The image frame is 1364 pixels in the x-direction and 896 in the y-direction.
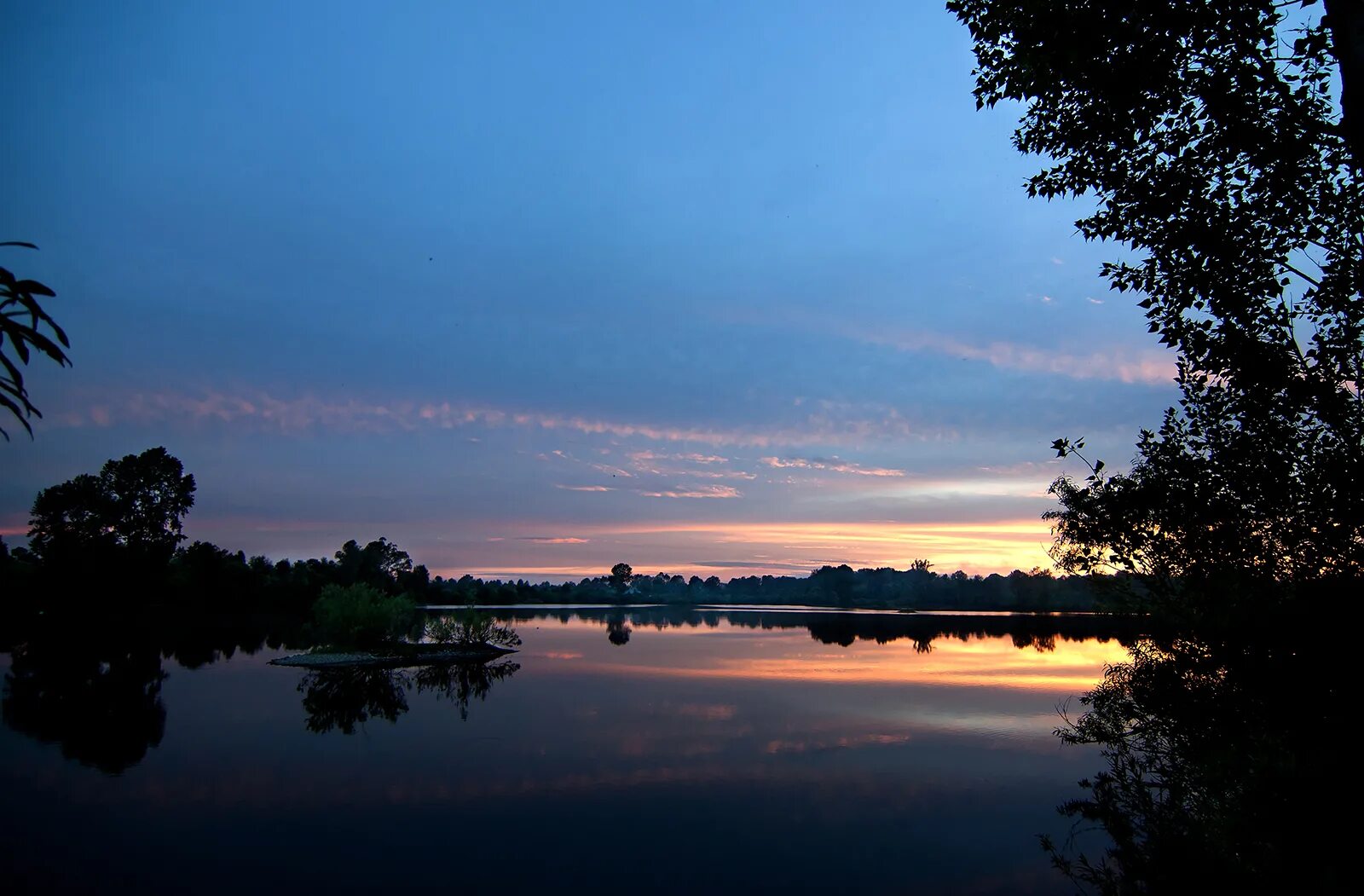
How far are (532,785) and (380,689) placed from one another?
56.3 ft

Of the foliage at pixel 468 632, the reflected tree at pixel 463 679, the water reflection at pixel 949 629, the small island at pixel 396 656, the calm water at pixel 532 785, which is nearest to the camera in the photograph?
the calm water at pixel 532 785

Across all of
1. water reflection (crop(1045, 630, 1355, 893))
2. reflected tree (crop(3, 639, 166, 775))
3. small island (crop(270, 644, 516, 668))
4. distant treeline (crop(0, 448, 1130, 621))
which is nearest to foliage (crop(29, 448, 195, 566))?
distant treeline (crop(0, 448, 1130, 621))

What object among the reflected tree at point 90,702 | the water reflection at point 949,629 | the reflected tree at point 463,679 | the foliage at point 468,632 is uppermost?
the foliage at point 468,632

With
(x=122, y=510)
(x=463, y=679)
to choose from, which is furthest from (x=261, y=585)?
(x=463, y=679)

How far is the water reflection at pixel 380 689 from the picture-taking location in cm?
2480

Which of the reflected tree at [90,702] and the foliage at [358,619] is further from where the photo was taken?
the foliage at [358,619]

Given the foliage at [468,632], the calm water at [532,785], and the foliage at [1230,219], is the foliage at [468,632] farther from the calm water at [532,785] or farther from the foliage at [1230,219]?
the foliage at [1230,219]

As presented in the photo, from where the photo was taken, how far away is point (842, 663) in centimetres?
4350

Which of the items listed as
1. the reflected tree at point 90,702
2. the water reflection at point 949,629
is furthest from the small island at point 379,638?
the water reflection at point 949,629

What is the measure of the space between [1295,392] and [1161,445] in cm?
193

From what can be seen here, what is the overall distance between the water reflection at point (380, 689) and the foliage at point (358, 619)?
5.84 meters

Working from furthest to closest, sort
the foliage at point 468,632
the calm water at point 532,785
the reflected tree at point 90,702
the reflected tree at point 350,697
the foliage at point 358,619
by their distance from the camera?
the foliage at point 468,632 → the foliage at point 358,619 → the reflected tree at point 350,697 → the reflected tree at point 90,702 → the calm water at point 532,785

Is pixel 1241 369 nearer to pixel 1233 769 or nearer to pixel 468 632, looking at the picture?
pixel 1233 769

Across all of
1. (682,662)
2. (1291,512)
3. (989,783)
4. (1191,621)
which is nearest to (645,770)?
(989,783)
